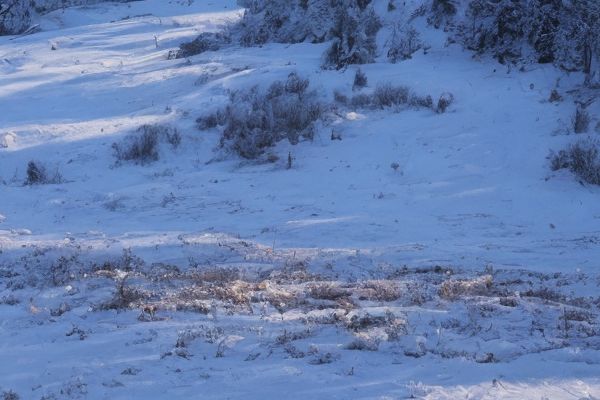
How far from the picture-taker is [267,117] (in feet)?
40.6

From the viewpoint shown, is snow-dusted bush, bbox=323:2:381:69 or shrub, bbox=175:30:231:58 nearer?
snow-dusted bush, bbox=323:2:381:69

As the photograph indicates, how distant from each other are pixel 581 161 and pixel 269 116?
502 cm

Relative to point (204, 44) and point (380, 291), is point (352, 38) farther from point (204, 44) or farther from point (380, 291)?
point (380, 291)

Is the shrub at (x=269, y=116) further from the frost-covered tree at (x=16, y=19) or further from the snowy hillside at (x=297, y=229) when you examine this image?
the frost-covered tree at (x=16, y=19)

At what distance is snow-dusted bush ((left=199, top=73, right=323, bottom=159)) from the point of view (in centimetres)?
1177

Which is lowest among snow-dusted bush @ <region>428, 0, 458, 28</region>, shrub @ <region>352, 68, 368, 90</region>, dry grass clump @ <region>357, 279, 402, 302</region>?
dry grass clump @ <region>357, 279, 402, 302</region>

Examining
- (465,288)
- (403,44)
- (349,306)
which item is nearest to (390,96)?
(403,44)

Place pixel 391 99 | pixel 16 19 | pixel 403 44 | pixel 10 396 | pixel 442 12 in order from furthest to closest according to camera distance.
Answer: pixel 16 19 < pixel 442 12 < pixel 403 44 < pixel 391 99 < pixel 10 396

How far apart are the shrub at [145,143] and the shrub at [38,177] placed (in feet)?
3.48

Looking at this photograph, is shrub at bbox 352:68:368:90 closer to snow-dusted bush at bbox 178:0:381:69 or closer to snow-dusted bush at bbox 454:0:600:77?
snow-dusted bush at bbox 178:0:381:69

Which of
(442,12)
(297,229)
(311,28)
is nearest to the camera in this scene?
(297,229)

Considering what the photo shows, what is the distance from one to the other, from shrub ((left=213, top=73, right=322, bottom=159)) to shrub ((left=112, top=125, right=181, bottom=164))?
0.85 m

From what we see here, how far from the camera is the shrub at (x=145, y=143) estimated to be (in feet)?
37.7

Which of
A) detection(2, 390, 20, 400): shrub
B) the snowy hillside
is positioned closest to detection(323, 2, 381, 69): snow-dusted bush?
the snowy hillside
